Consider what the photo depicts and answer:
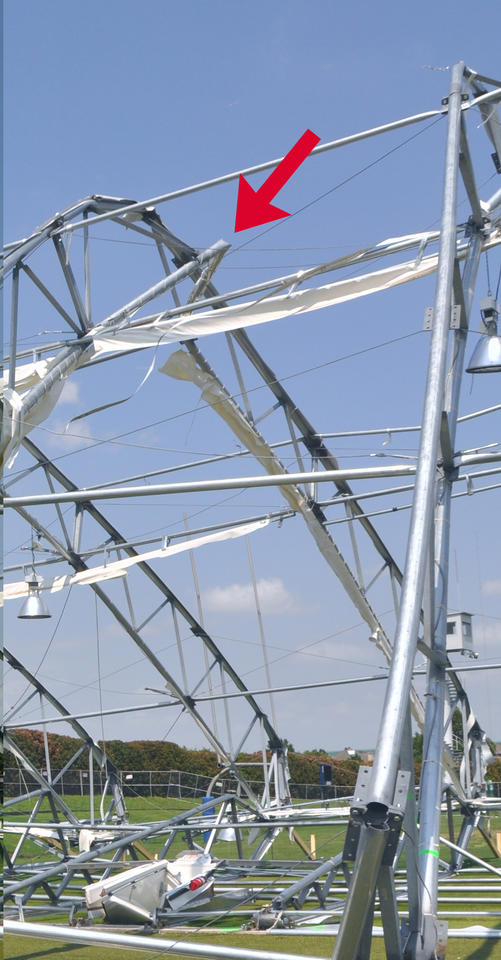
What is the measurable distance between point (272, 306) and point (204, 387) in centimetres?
168

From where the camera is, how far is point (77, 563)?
1505 centimetres

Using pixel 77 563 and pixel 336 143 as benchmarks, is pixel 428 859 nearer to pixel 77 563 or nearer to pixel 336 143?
pixel 336 143

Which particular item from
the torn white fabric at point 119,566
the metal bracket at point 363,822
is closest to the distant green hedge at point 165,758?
the torn white fabric at point 119,566

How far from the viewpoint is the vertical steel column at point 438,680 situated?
6555 millimetres

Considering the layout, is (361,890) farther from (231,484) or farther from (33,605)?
(33,605)

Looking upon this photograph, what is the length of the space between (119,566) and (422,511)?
341 inches

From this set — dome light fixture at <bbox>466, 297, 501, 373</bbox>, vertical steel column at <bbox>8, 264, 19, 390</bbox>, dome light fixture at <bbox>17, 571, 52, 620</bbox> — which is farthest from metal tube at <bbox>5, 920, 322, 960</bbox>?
dome light fixture at <bbox>17, 571, 52, 620</bbox>

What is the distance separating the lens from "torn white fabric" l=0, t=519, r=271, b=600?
14125mm

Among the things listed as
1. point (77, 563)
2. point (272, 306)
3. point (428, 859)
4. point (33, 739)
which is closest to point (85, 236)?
point (272, 306)

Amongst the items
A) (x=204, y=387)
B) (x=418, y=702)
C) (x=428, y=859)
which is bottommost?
(x=428, y=859)

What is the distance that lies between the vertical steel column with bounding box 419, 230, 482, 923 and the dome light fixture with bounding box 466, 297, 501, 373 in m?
0.19

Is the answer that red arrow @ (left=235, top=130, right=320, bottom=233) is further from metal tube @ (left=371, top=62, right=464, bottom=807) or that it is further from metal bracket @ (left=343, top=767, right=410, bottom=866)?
metal bracket @ (left=343, top=767, right=410, bottom=866)

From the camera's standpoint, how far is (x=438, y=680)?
25.5 feet

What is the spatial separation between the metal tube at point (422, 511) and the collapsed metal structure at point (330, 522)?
0.4 inches
